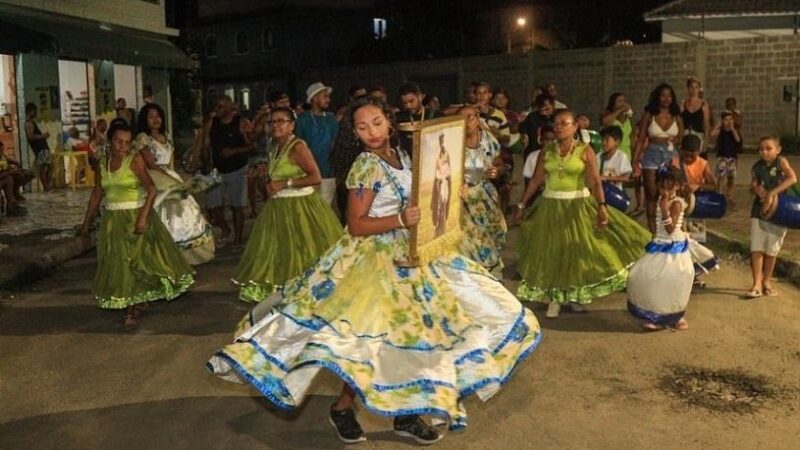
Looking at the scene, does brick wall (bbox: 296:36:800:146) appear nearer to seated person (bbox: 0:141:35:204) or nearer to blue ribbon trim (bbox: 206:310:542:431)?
seated person (bbox: 0:141:35:204)

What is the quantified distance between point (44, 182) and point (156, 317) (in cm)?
1087

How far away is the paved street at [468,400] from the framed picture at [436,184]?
3.60 ft

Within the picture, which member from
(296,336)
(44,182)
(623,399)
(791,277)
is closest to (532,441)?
(623,399)

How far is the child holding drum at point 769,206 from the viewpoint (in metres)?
8.24

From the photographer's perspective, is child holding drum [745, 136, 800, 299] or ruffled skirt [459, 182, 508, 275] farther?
ruffled skirt [459, 182, 508, 275]

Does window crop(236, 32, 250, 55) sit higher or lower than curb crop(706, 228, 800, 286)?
higher

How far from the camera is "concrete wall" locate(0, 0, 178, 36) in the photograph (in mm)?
19734

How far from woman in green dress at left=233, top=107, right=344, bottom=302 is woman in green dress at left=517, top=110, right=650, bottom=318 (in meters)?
1.78

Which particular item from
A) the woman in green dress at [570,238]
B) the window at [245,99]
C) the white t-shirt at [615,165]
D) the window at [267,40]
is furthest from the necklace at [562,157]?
the window at [245,99]

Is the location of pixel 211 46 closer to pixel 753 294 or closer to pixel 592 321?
pixel 753 294

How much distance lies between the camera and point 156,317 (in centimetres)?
845

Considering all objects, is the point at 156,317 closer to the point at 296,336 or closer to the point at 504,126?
the point at 296,336

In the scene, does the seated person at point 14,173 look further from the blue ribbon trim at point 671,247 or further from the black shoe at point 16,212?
the blue ribbon trim at point 671,247

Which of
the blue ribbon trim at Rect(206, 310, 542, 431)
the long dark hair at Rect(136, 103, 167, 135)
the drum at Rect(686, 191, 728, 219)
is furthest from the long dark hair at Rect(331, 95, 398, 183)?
the long dark hair at Rect(136, 103, 167, 135)
